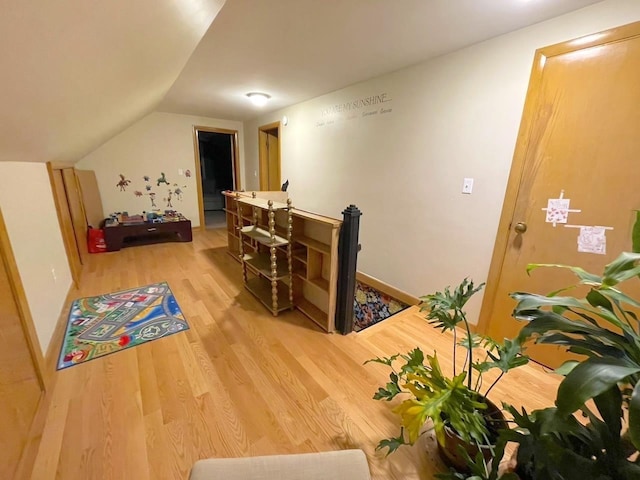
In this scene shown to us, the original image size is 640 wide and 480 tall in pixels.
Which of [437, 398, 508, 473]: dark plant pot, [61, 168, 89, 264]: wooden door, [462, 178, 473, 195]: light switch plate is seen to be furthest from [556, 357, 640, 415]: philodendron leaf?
[61, 168, 89, 264]: wooden door

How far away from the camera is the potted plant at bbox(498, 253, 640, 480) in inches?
20.5

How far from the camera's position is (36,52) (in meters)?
0.83

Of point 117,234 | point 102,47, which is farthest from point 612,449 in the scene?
point 117,234

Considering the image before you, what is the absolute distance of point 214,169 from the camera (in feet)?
28.1

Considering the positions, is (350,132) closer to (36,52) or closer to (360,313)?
(360,313)

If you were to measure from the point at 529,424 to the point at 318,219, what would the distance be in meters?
1.63

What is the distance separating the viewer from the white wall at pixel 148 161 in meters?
4.46

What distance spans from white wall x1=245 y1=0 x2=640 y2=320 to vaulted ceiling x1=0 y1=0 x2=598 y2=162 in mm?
142

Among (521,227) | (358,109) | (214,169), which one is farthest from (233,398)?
(214,169)

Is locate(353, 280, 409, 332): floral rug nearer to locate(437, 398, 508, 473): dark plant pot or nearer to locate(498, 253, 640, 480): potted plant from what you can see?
locate(437, 398, 508, 473): dark plant pot

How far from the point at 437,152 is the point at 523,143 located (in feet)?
2.11

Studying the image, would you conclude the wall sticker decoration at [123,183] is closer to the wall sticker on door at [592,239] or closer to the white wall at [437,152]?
the white wall at [437,152]

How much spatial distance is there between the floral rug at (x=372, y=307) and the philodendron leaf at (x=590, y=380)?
1901mm

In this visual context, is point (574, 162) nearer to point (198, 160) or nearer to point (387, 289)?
point (387, 289)
